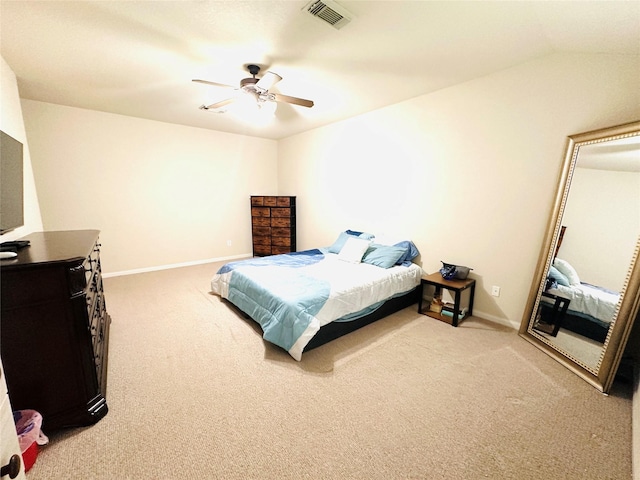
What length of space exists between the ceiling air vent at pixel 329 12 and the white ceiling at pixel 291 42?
62mm

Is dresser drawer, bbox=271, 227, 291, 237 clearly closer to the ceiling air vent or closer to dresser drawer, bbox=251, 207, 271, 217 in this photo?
dresser drawer, bbox=251, 207, 271, 217

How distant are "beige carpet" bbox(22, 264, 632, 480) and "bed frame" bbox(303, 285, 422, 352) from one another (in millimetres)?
94

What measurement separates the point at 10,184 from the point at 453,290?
13.0 feet

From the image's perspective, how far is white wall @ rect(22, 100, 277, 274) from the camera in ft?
12.0

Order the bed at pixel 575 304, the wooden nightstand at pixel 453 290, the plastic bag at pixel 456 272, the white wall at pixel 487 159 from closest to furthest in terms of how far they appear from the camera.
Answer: the bed at pixel 575 304
the white wall at pixel 487 159
the wooden nightstand at pixel 453 290
the plastic bag at pixel 456 272

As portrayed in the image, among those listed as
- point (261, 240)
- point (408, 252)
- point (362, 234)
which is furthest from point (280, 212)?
point (408, 252)

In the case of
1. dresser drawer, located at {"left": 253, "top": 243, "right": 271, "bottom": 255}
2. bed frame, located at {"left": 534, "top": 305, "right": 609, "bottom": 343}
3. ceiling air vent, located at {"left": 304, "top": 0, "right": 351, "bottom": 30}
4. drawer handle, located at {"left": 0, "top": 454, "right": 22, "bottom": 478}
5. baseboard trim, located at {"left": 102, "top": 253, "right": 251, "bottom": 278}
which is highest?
ceiling air vent, located at {"left": 304, "top": 0, "right": 351, "bottom": 30}

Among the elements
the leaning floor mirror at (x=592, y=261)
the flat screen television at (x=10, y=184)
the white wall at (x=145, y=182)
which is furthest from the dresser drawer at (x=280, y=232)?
the leaning floor mirror at (x=592, y=261)

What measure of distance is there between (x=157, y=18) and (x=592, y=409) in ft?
13.0

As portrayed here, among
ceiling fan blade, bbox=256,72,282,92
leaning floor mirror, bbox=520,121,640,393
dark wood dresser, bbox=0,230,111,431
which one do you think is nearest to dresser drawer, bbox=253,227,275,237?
ceiling fan blade, bbox=256,72,282,92

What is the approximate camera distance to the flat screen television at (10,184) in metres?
1.81

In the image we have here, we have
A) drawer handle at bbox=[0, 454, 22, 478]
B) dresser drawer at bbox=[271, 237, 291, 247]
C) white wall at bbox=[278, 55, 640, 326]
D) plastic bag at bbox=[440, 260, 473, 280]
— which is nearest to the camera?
drawer handle at bbox=[0, 454, 22, 478]

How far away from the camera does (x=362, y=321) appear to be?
270 cm

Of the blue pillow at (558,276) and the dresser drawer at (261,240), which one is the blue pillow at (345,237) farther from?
the blue pillow at (558,276)
